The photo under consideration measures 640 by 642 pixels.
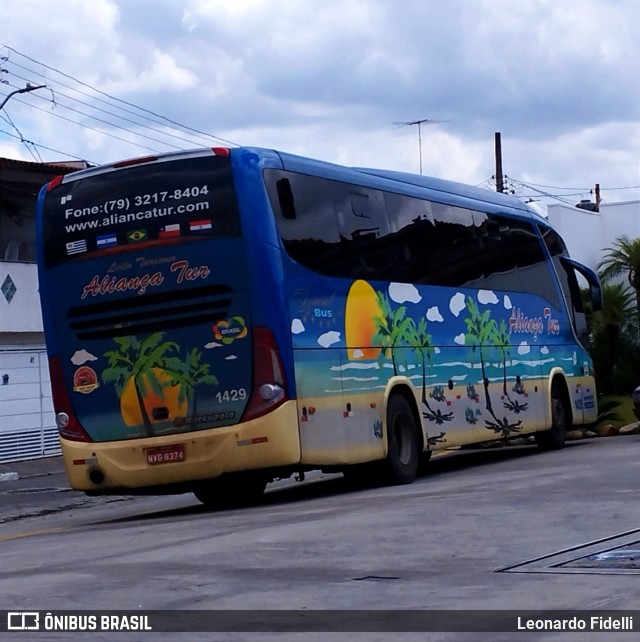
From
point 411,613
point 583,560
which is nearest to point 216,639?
point 411,613

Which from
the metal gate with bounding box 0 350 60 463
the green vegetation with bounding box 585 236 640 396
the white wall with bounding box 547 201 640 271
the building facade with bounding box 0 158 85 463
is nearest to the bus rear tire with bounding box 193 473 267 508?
the metal gate with bounding box 0 350 60 463

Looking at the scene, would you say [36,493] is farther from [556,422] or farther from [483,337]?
[556,422]

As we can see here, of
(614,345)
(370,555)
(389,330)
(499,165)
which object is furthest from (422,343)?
(499,165)

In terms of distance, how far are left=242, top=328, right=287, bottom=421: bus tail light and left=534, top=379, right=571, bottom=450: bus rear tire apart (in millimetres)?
8925

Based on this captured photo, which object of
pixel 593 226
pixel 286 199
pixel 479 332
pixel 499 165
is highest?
pixel 499 165

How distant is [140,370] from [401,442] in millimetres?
3718

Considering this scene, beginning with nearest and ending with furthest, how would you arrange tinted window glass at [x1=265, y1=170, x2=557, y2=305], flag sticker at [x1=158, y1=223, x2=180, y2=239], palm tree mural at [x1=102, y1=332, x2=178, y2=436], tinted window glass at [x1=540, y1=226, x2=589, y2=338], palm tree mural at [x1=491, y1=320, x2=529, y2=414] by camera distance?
flag sticker at [x1=158, y1=223, x2=180, y2=239]
palm tree mural at [x1=102, y1=332, x2=178, y2=436]
tinted window glass at [x1=265, y1=170, x2=557, y2=305]
palm tree mural at [x1=491, y1=320, x2=529, y2=414]
tinted window glass at [x1=540, y1=226, x2=589, y2=338]

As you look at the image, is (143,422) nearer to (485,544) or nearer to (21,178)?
(485,544)

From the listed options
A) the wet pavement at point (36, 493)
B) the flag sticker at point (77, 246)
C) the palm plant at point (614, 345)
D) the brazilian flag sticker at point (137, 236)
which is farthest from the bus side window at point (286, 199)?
the palm plant at point (614, 345)

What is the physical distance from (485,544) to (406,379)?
6763 mm

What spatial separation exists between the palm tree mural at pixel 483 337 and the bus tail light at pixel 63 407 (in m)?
6.22

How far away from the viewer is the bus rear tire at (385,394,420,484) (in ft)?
54.4

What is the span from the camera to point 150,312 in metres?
15.0

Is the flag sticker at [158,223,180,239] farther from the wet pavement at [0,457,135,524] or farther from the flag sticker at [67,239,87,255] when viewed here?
the wet pavement at [0,457,135,524]
